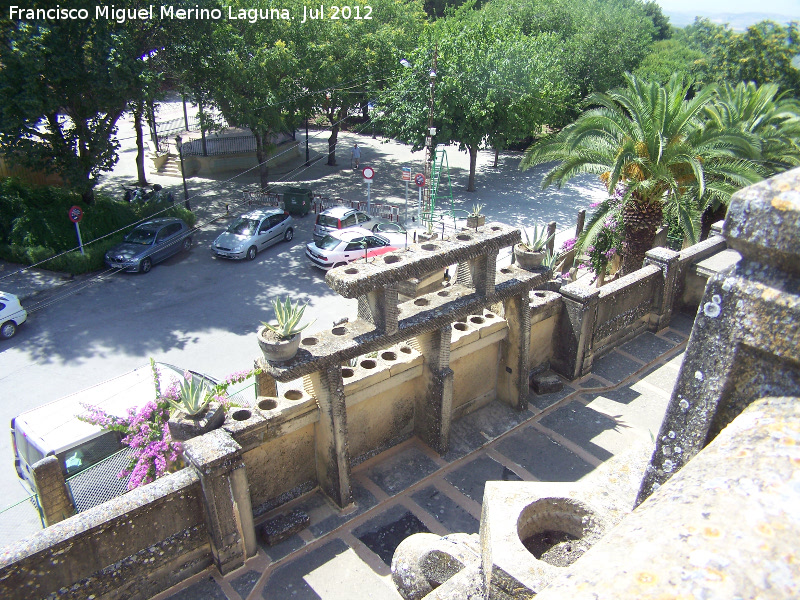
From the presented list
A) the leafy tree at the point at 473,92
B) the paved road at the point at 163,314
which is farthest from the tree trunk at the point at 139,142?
the leafy tree at the point at 473,92

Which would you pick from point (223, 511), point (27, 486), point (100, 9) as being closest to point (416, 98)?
point (100, 9)

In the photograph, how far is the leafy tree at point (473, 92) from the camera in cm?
2833

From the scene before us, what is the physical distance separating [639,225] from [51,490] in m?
13.1

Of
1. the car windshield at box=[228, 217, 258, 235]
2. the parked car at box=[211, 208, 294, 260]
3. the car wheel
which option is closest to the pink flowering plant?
the car wheel

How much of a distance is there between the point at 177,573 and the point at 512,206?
25887 mm

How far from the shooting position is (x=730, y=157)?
14781 millimetres

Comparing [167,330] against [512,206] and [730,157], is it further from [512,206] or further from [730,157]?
[512,206]

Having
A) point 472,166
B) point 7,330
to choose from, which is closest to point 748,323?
point 7,330

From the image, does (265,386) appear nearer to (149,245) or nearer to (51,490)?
(51,490)

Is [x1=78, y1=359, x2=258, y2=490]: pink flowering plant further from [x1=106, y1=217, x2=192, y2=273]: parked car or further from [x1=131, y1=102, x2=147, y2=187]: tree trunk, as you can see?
[x1=131, y1=102, x2=147, y2=187]: tree trunk

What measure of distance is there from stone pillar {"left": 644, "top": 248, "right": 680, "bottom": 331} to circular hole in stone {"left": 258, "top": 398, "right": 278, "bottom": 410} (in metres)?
8.69

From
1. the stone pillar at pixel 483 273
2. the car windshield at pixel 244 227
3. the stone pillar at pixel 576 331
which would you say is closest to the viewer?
the stone pillar at pixel 483 273

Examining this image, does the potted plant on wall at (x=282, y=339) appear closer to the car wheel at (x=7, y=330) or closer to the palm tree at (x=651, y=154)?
the palm tree at (x=651, y=154)

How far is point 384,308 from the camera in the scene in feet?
27.9
